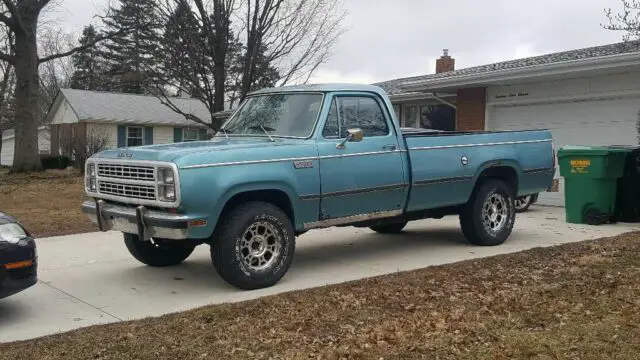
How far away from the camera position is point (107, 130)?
1334 inches

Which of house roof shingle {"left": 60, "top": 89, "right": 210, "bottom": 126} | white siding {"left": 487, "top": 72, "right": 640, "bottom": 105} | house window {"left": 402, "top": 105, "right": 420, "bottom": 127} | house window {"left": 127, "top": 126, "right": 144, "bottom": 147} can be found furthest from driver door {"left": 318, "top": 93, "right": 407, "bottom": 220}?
house window {"left": 127, "top": 126, "right": 144, "bottom": 147}

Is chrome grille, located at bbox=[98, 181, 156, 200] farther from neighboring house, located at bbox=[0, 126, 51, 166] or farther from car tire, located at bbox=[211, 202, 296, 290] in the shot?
neighboring house, located at bbox=[0, 126, 51, 166]

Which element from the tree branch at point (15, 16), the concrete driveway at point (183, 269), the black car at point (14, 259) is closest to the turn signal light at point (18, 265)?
the black car at point (14, 259)

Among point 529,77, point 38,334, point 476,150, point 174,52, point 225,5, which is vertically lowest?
point 38,334

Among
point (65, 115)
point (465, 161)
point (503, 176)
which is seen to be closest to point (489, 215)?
point (503, 176)

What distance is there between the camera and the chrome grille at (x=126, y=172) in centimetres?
596

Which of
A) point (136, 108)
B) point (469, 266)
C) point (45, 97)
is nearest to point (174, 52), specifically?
point (469, 266)

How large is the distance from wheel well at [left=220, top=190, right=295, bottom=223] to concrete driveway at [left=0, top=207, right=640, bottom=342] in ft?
2.62

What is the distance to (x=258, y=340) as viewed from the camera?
4.73 m

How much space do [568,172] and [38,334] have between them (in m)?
8.53

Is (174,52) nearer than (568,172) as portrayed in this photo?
No

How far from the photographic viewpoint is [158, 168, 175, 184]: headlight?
5.73 metres

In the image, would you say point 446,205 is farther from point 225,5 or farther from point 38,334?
point 225,5

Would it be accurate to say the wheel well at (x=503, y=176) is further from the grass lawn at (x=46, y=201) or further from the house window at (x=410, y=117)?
the house window at (x=410, y=117)
